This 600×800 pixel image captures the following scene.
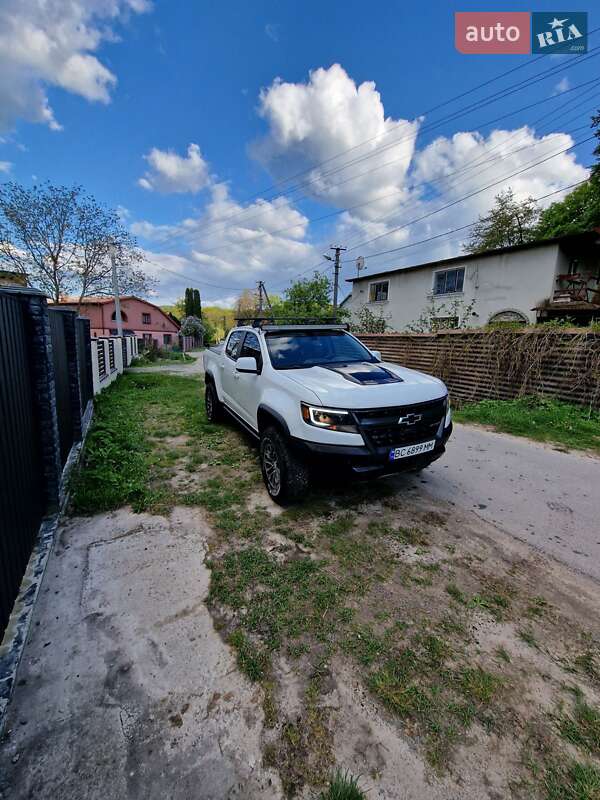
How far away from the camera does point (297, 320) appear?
493 centimetres

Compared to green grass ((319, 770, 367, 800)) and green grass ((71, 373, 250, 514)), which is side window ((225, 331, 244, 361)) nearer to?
green grass ((71, 373, 250, 514))

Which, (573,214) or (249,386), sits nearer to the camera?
(249,386)

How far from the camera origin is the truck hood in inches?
108

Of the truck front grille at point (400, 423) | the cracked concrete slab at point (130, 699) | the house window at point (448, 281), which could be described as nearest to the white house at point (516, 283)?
the house window at point (448, 281)

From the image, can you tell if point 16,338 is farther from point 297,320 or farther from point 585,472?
point 585,472

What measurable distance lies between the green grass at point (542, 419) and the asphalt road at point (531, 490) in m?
0.51

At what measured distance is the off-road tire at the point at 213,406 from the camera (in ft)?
18.9

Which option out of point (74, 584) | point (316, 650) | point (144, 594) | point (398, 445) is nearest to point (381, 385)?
point (398, 445)

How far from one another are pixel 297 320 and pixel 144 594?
3807 mm

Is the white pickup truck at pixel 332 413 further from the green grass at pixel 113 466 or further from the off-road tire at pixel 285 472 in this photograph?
the green grass at pixel 113 466

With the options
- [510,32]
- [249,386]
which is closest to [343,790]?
[249,386]

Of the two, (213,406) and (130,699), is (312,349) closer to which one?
(213,406)

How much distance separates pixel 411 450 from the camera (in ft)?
9.60

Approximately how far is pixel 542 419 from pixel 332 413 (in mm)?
5254
